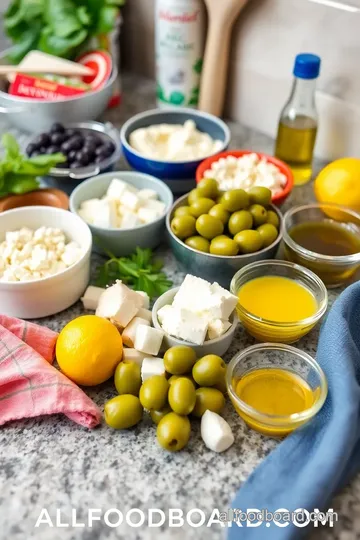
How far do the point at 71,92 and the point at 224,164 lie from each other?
445mm

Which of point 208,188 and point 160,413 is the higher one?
point 208,188

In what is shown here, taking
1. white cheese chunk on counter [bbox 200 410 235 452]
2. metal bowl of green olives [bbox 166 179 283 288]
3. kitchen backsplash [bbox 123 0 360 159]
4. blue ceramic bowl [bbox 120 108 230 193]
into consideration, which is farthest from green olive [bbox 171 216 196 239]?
kitchen backsplash [bbox 123 0 360 159]

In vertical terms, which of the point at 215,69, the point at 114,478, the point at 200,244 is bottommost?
the point at 114,478

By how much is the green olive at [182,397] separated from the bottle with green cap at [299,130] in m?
0.64

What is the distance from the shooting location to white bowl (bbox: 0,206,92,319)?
2.90 ft

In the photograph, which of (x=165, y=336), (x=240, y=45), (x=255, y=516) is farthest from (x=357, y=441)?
(x=240, y=45)

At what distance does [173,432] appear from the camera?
721mm

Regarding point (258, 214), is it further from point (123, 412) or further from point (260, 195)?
point (123, 412)

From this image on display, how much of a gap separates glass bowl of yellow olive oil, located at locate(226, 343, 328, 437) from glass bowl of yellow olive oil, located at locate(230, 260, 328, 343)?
0.05 metres

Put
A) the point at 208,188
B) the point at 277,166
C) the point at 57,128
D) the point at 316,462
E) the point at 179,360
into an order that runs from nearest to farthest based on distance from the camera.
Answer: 1. the point at 316,462
2. the point at 179,360
3. the point at 208,188
4. the point at 277,166
5. the point at 57,128

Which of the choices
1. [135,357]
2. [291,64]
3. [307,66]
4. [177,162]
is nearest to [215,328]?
[135,357]

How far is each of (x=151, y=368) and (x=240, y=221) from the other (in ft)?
0.95

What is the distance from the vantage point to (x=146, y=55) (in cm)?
158

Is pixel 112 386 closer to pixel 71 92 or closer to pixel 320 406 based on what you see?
pixel 320 406
